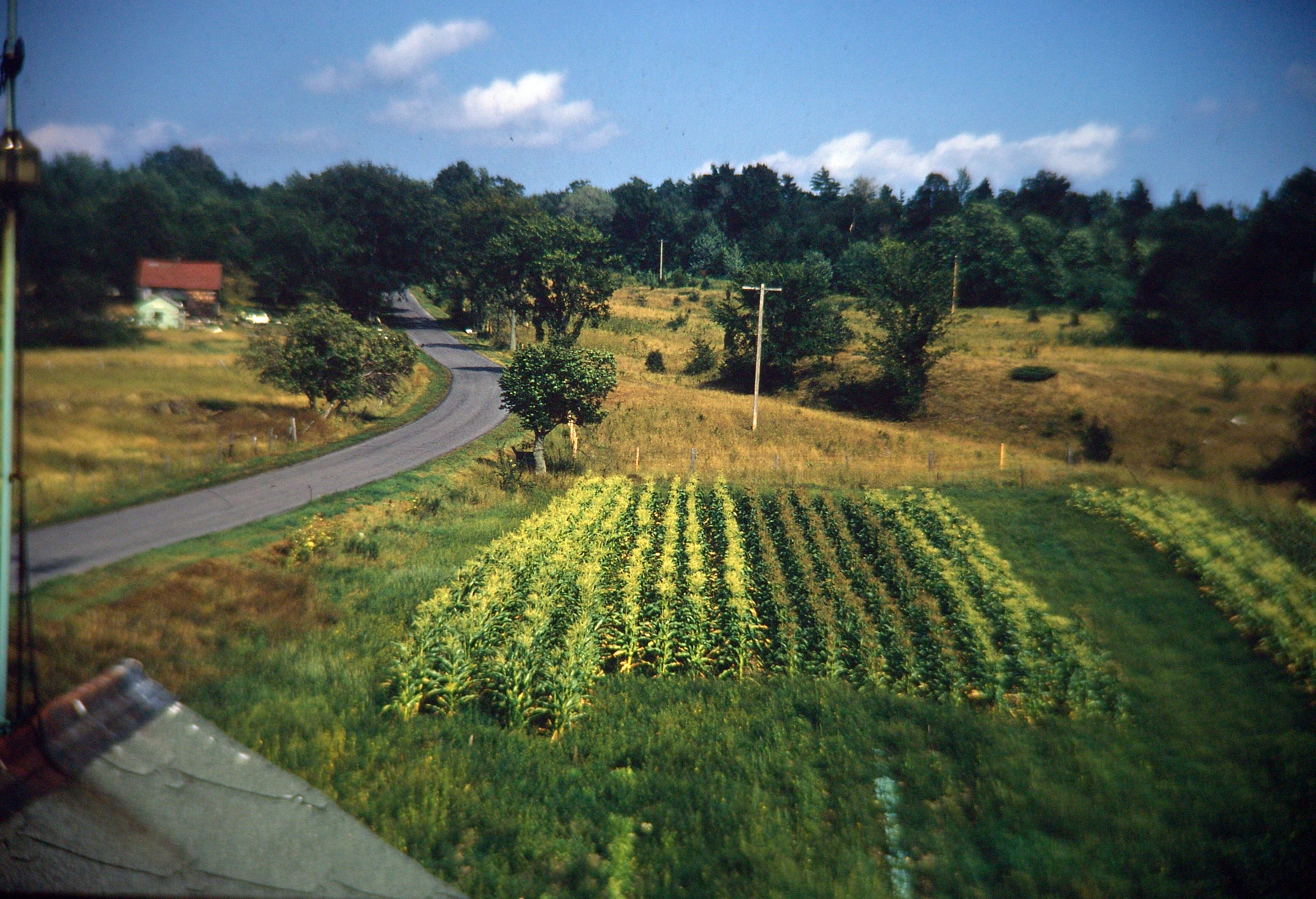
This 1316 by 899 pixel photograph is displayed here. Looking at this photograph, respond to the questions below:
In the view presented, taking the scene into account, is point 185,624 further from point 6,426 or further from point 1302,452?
point 1302,452

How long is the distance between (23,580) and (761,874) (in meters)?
7.66

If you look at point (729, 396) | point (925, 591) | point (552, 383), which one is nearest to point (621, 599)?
point (925, 591)

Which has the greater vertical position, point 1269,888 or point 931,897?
point 1269,888

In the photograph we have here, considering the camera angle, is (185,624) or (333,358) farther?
(333,358)

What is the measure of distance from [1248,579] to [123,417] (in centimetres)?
1553

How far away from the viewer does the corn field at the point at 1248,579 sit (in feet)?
30.1

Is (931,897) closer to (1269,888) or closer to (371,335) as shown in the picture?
(1269,888)

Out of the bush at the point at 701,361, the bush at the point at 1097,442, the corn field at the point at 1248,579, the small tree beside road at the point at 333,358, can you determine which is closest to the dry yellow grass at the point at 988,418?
the bush at the point at 1097,442

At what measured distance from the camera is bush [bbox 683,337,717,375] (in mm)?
62562

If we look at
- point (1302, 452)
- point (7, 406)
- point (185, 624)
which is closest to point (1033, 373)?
point (1302, 452)

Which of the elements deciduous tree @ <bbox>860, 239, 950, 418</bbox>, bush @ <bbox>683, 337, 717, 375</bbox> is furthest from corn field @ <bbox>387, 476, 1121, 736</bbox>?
bush @ <bbox>683, 337, 717, 375</bbox>

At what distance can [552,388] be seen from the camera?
101ft

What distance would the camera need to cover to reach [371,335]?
34875 mm

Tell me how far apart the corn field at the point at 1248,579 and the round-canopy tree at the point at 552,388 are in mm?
21091
